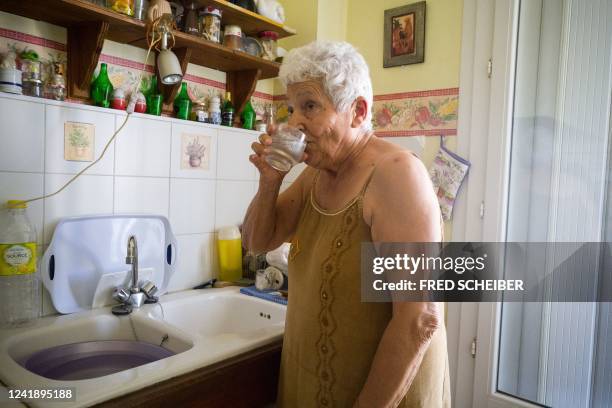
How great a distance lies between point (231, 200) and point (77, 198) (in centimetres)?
67

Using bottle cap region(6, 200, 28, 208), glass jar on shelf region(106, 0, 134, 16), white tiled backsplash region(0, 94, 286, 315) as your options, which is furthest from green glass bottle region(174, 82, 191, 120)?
bottle cap region(6, 200, 28, 208)

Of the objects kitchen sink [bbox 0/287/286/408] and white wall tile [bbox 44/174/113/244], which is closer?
kitchen sink [bbox 0/287/286/408]

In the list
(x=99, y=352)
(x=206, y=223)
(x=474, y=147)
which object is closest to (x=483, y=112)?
(x=474, y=147)

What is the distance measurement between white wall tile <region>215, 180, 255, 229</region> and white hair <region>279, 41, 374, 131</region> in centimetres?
103

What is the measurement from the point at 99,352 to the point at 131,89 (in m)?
0.94

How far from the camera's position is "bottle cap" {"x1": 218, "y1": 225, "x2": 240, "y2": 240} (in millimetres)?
1844

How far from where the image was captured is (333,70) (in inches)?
34.0

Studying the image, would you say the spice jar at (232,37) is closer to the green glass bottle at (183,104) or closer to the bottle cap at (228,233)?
the green glass bottle at (183,104)

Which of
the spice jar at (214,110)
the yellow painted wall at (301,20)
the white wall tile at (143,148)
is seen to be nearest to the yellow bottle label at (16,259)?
the white wall tile at (143,148)

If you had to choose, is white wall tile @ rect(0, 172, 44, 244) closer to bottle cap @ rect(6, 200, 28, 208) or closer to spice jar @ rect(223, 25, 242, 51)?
bottle cap @ rect(6, 200, 28, 208)

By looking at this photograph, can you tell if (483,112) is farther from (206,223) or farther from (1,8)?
(1,8)

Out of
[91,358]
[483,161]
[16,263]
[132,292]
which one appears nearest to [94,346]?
[91,358]

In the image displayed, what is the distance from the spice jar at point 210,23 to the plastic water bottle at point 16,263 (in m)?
0.91

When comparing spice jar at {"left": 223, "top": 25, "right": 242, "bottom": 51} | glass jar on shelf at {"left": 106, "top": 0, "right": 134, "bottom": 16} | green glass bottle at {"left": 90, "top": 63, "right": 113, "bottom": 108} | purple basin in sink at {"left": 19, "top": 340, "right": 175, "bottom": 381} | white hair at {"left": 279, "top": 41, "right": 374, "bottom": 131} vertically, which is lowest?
purple basin in sink at {"left": 19, "top": 340, "right": 175, "bottom": 381}
